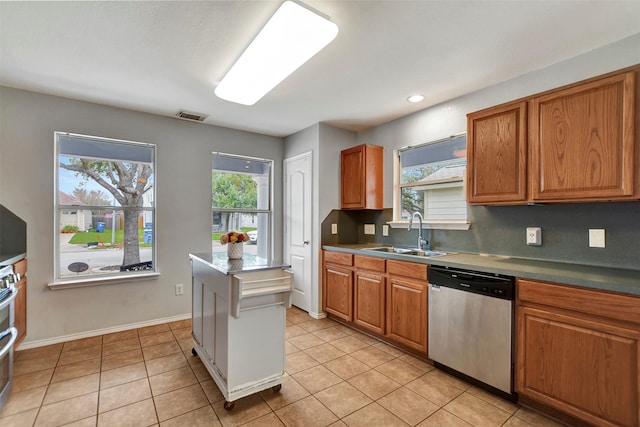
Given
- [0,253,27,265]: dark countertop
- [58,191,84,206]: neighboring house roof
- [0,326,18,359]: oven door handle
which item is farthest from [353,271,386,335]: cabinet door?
[58,191,84,206]: neighboring house roof

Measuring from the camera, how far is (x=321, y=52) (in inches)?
81.8

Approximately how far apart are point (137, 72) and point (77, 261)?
2.02 metres

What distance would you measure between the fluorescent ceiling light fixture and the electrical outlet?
2.08 m

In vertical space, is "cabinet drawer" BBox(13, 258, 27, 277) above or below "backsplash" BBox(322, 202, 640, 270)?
below

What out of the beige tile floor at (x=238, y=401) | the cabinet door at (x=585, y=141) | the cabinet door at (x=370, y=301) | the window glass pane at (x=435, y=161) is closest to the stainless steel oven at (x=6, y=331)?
the beige tile floor at (x=238, y=401)

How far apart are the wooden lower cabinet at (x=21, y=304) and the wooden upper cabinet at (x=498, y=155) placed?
A: 3.82 m

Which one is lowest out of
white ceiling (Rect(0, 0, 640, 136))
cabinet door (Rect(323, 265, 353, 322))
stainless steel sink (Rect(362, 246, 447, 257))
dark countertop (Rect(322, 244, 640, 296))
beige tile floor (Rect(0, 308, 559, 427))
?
beige tile floor (Rect(0, 308, 559, 427))

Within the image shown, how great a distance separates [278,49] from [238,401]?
2.32 metres

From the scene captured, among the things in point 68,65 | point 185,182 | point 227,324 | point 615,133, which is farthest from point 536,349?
point 68,65

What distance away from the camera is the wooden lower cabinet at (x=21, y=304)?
2.37 metres

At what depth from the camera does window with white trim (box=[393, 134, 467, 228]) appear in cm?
291

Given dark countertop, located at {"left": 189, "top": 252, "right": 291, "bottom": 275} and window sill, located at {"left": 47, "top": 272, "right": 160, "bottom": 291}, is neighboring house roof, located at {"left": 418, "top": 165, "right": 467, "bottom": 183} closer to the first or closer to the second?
dark countertop, located at {"left": 189, "top": 252, "right": 291, "bottom": 275}

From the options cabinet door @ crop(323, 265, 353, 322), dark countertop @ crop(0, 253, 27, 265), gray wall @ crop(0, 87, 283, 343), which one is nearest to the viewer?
dark countertop @ crop(0, 253, 27, 265)

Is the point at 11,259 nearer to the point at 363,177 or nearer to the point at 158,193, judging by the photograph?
the point at 158,193
